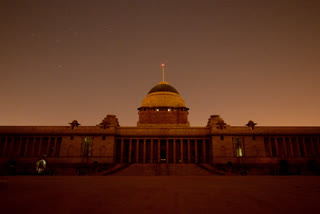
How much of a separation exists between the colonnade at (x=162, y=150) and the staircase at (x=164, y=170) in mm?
12632

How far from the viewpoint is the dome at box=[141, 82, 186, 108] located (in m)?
64.8

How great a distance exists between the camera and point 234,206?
23.0 feet

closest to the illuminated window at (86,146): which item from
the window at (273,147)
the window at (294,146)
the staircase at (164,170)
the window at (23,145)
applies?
the window at (23,145)

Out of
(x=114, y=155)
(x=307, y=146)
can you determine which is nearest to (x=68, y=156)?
(x=114, y=155)

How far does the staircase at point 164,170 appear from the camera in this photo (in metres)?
33.9

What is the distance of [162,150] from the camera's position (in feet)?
182

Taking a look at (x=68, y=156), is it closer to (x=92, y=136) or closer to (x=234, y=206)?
(x=92, y=136)

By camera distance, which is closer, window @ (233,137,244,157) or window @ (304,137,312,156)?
window @ (233,137,244,157)

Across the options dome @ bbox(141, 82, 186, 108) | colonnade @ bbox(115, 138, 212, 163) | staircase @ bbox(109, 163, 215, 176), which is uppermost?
dome @ bbox(141, 82, 186, 108)

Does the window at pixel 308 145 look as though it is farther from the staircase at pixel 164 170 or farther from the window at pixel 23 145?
the window at pixel 23 145

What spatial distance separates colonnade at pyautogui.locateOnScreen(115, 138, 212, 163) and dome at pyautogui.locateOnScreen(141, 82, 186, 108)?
14.0 meters

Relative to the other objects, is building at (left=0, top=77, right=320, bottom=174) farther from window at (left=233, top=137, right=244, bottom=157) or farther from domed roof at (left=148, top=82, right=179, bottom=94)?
domed roof at (left=148, top=82, right=179, bottom=94)

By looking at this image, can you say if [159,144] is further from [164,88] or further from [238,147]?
[164,88]

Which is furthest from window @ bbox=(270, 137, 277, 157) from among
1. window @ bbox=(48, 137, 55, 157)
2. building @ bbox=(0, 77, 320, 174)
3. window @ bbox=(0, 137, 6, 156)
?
window @ bbox=(0, 137, 6, 156)
